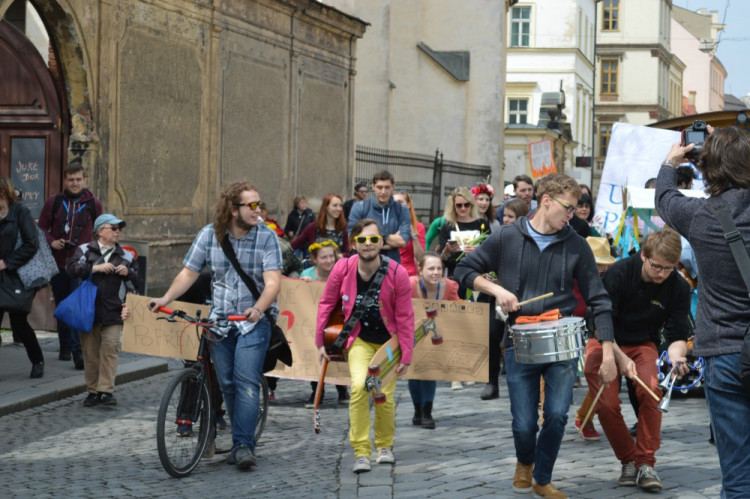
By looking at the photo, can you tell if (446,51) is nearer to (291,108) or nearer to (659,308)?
(291,108)

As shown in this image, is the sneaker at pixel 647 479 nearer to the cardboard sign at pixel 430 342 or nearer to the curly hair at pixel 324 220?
the cardboard sign at pixel 430 342

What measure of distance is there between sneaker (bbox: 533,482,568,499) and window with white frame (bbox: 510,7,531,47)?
200ft

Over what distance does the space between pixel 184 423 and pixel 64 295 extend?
17.7 ft

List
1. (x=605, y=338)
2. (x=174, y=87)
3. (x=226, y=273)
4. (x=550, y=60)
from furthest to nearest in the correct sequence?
(x=550, y=60) → (x=174, y=87) → (x=226, y=273) → (x=605, y=338)

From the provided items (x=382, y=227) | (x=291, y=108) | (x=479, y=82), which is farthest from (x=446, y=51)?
(x=382, y=227)

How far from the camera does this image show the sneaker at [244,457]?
779 cm

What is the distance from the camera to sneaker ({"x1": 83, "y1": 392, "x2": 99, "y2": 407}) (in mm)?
10266

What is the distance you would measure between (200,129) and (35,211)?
3.27m

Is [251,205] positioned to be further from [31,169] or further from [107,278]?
[31,169]

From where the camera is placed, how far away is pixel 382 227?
38.2 feet

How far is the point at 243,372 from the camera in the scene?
779 cm

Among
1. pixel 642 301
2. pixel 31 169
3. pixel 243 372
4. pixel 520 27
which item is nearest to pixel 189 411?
pixel 243 372

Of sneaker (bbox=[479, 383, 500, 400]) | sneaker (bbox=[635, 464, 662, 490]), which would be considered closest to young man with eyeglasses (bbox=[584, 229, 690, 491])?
sneaker (bbox=[635, 464, 662, 490])

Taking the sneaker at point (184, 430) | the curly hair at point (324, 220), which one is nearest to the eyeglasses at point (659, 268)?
the sneaker at point (184, 430)
